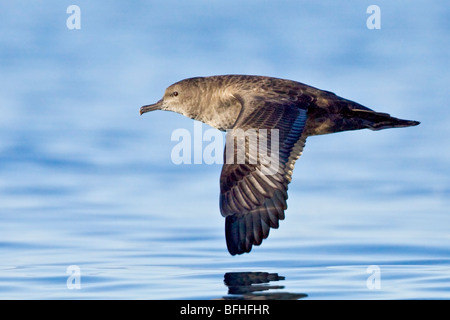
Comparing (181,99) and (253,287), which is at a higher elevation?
(181,99)

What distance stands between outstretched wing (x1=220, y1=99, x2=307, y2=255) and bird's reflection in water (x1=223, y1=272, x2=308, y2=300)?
274 millimetres

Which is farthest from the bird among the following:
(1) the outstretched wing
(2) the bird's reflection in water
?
(2) the bird's reflection in water

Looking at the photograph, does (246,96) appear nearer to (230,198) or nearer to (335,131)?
(335,131)

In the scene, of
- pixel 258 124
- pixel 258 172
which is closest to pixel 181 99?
pixel 258 124

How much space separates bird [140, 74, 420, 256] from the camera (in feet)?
25.3

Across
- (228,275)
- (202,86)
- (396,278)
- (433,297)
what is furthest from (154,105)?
(433,297)

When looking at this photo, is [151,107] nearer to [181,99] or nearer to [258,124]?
[181,99]

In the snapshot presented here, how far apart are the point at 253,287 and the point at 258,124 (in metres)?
1.70

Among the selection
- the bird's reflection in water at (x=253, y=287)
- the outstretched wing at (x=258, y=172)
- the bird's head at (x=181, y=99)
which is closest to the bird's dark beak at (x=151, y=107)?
the bird's head at (x=181, y=99)

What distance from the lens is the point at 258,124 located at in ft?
26.8

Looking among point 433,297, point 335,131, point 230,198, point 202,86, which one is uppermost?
point 202,86

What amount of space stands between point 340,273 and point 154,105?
138 inches

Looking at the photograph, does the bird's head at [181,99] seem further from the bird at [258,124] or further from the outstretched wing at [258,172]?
the outstretched wing at [258,172]

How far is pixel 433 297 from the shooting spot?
287 inches
